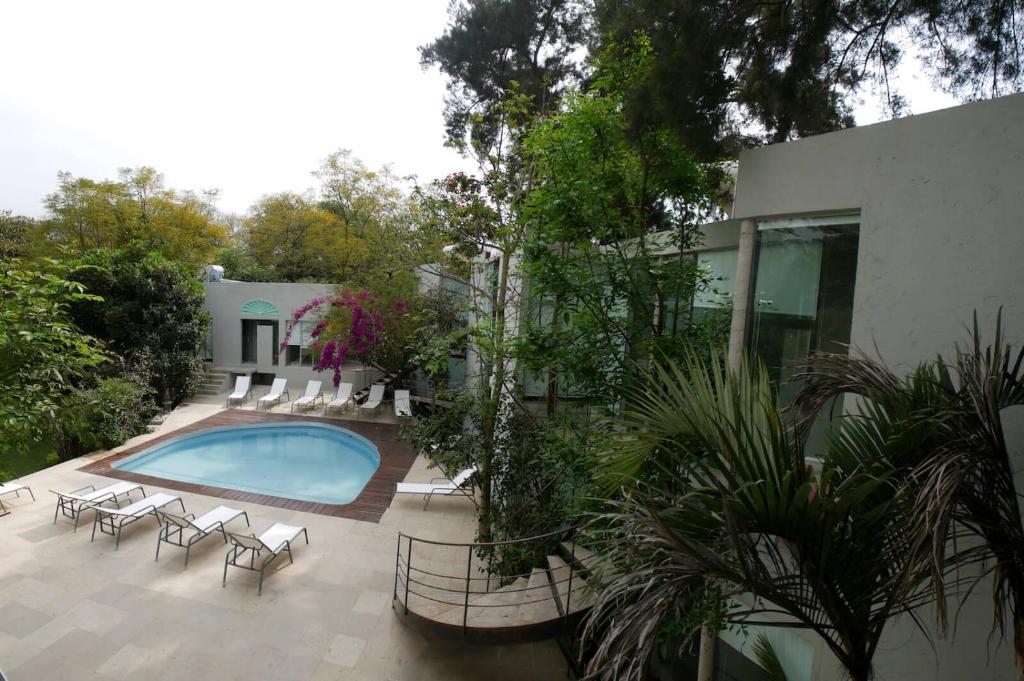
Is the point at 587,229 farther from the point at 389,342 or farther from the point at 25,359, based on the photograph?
the point at 389,342

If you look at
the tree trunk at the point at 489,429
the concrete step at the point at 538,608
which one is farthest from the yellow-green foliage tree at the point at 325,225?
the concrete step at the point at 538,608

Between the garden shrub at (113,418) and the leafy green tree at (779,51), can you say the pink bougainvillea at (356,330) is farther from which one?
the leafy green tree at (779,51)

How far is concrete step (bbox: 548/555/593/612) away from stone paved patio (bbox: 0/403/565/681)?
684mm

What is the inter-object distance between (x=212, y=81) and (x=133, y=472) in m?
8.38

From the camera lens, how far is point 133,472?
10.0m

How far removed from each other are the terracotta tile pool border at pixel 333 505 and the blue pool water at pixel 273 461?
28cm

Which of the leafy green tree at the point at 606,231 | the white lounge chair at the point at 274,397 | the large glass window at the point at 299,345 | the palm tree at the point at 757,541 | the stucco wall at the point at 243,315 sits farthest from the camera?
the stucco wall at the point at 243,315

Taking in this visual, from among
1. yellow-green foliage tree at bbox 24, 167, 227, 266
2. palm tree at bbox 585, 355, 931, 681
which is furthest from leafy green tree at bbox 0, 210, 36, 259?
palm tree at bbox 585, 355, 931, 681

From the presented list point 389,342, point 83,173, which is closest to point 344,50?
point 389,342

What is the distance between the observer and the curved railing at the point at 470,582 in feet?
14.7

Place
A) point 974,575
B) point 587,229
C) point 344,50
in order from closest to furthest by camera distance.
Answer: point 974,575 → point 587,229 → point 344,50

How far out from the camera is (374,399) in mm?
14938

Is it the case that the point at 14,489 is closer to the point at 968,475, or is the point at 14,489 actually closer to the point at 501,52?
the point at 968,475

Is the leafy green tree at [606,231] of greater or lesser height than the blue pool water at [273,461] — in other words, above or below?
above
